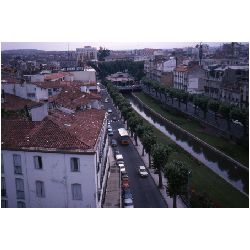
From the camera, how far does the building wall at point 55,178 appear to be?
1233 cm

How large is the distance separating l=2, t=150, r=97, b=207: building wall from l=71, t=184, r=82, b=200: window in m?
0.11

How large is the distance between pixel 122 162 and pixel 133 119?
5.69 meters

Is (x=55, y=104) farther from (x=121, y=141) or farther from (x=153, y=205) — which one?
(x=153, y=205)

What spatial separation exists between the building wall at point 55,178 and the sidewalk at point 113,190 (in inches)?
88.8

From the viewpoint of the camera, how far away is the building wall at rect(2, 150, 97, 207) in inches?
485

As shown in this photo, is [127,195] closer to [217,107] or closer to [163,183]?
[163,183]

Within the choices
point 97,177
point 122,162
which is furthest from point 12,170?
point 122,162

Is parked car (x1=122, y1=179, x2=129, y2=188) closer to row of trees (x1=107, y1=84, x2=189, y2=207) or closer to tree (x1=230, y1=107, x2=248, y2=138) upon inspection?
row of trees (x1=107, y1=84, x2=189, y2=207)

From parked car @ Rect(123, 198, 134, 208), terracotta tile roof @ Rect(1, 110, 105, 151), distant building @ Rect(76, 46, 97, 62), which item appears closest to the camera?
terracotta tile roof @ Rect(1, 110, 105, 151)

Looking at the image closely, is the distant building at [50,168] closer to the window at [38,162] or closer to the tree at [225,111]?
the window at [38,162]

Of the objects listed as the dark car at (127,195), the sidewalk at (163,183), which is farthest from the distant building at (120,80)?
the dark car at (127,195)

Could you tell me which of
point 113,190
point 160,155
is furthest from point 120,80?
point 113,190

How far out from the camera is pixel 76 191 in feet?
41.2

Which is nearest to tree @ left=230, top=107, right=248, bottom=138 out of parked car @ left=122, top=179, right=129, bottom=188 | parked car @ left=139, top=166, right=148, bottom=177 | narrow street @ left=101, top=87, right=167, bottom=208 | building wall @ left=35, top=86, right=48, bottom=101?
narrow street @ left=101, top=87, right=167, bottom=208
